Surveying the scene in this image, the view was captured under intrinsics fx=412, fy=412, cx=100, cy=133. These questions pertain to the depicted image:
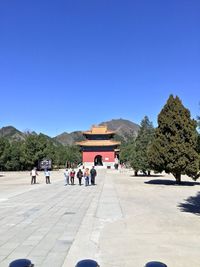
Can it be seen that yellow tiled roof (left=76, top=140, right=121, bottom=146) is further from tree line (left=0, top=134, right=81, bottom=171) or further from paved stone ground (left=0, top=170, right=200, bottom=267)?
paved stone ground (left=0, top=170, right=200, bottom=267)

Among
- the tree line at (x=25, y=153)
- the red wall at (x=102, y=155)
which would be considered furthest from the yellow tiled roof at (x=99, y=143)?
the tree line at (x=25, y=153)

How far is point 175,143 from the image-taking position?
109 ft

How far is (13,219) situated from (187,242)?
5999mm

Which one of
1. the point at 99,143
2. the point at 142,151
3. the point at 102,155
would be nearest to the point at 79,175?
the point at 142,151

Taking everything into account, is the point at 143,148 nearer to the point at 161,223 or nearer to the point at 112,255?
the point at 161,223

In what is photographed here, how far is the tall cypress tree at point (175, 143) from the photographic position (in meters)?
32.9

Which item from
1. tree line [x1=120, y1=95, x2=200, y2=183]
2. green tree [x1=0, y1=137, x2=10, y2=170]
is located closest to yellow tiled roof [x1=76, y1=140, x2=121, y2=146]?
green tree [x1=0, y1=137, x2=10, y2=170]

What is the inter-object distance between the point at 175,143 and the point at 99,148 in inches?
2258

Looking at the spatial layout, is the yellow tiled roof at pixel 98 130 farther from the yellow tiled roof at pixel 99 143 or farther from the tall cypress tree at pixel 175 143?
the tall cypress tree at pixel 175 143

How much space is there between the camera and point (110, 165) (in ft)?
293

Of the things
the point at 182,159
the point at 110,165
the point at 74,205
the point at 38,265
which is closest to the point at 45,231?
the point at 38,265

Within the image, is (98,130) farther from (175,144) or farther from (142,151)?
(175,144)

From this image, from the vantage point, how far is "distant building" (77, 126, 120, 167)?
Result: 294 feet

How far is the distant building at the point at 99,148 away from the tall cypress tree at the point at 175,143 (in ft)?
179
